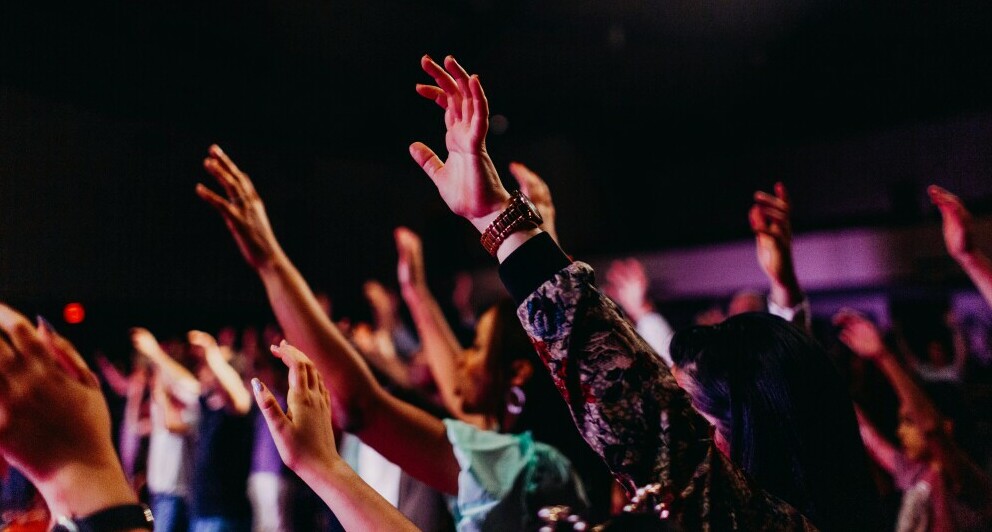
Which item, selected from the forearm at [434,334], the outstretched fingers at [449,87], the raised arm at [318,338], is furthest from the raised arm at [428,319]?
the outstretched fingers at [449,87]

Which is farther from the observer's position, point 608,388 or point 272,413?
point 272,413

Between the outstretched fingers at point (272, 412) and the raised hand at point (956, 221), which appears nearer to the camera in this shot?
the outstretched fingers at point (272, 412)

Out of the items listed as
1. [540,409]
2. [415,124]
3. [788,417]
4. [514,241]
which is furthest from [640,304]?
[415,124]

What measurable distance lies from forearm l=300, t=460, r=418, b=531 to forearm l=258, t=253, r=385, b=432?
0.41 metres

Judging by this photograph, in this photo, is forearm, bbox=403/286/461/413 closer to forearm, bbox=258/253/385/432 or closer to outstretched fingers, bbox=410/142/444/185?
forearm, bbox=258/253/385/432

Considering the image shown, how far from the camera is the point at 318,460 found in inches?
41.6

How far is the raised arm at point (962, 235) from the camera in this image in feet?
6.33

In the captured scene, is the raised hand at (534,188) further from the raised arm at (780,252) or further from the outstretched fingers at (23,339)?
the outstretched fingers at (23,339)

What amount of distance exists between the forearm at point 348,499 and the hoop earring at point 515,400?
0.99m

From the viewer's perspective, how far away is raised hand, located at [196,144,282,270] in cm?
→ 150

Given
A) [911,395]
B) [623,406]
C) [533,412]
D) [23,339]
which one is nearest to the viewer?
[623,406]

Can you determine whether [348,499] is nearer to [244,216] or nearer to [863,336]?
[244,216]

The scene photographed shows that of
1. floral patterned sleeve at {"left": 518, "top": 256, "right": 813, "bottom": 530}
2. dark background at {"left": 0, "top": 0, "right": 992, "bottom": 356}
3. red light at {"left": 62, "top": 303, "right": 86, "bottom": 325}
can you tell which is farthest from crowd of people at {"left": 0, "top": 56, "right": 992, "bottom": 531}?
red light at {"left": 62, "top": 303, "right": 86, "bottom": 325}

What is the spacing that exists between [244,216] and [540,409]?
98cm
